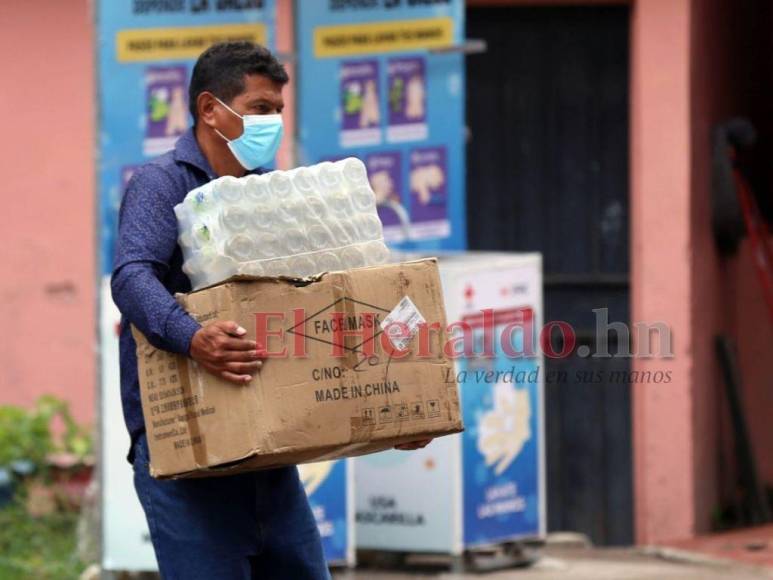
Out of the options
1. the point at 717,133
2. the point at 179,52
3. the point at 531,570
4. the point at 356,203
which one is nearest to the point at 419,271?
the point at 356,203

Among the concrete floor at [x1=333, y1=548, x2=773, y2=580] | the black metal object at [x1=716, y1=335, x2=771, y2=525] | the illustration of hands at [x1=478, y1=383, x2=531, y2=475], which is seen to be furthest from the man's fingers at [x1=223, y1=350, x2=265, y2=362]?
the black metal object at [x1=716, y1=335, x2=771, y2=525]

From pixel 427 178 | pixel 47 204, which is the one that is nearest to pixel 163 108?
pixel 427 178

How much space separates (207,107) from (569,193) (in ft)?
16.5

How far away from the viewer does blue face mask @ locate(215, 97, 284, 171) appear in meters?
4.13

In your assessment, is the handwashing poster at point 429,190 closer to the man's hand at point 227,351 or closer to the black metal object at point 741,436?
the black metal object at point 741,436

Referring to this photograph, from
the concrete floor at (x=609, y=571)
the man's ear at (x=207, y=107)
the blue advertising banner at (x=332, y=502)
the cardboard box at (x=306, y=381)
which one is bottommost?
the concrete floor at (x=609, y=571)

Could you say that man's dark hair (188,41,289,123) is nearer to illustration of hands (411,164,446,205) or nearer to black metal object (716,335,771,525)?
illustration of hands (411,164,446,205)

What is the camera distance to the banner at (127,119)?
22.4 ft

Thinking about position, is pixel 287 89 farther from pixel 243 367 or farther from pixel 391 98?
pixel 243 367

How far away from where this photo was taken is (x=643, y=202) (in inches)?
340

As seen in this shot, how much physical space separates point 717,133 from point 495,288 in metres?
2.42

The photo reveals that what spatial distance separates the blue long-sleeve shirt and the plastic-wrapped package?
55 millimetres

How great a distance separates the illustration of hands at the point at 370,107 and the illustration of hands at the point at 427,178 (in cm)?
30

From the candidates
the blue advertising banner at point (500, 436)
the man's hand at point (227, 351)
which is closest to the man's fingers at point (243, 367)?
the man's hand at point (227, 351)
